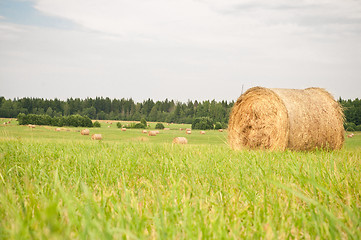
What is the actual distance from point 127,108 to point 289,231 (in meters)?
81.3

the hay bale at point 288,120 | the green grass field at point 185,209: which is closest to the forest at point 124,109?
the hay bale at point 288,120

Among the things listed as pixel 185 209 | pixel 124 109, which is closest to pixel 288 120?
pixel 185 209

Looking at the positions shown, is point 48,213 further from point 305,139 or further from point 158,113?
point 158,113

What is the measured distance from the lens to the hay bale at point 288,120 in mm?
8828

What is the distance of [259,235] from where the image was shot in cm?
163

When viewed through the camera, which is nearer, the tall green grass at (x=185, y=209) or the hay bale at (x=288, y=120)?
the tall green grass at (x=185, y=209)

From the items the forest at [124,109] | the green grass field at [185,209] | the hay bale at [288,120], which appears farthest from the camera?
the forest at [124,109]

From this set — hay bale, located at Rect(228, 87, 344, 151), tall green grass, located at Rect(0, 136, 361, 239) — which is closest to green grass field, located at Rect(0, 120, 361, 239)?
tall green grass, located at Rect(0, 136, 361, 239)

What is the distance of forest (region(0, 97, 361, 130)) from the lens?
58.1 metres

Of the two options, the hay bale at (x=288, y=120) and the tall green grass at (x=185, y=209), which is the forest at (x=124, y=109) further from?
the tall green grass at (x=185, y=209)

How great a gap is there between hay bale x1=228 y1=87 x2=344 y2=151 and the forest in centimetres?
4398

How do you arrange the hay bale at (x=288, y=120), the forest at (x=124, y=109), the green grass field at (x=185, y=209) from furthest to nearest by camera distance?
the forest at (x=124, y=109) → the hay bale at (x=288, y=120) → the green grass field at (x=185, y=209)

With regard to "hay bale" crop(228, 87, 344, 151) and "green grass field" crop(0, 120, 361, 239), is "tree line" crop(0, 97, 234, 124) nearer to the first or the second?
"hay bale" crop(228, 87, 344, 151)

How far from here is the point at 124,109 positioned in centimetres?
8169
